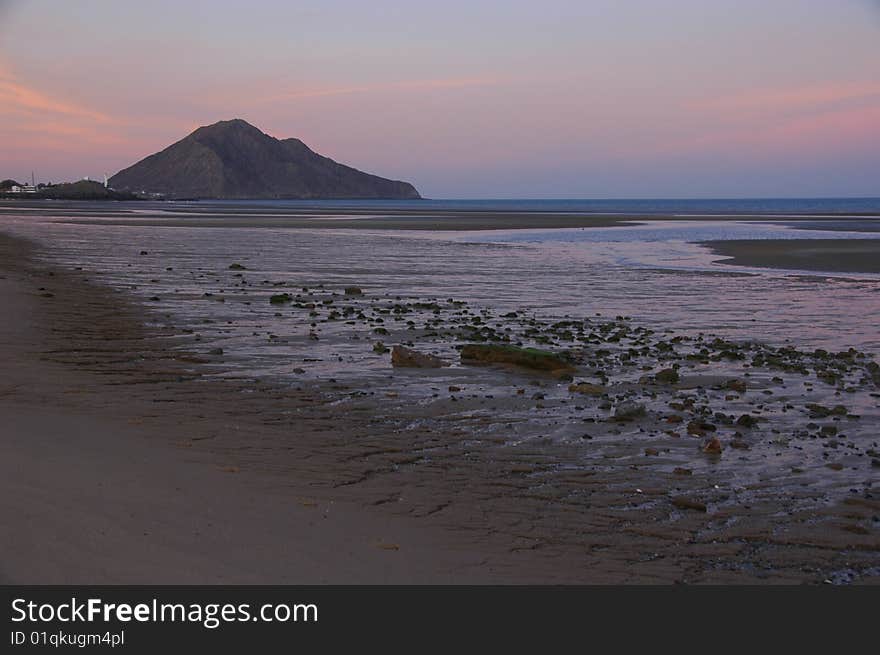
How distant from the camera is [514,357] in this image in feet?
46.6

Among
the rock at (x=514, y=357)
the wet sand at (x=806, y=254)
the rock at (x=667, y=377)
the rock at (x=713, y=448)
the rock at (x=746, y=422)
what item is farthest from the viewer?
the wet sand at (x=806, y=254)

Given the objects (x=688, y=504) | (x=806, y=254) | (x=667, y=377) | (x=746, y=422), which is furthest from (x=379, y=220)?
(x=688, y=504)

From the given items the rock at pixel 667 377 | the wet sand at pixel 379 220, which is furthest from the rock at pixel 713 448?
the wet sand at pixel 379 220

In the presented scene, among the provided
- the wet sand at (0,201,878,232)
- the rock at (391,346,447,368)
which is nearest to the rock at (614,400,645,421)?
the rock at (391,346,447,368)

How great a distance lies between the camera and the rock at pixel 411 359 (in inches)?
550

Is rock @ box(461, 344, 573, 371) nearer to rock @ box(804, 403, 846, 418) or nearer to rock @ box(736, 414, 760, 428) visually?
rock @ box(736, 414, 760, 428)

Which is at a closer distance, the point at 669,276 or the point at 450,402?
the point at 450,402

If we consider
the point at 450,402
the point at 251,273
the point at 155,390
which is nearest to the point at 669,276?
the point at 251,273

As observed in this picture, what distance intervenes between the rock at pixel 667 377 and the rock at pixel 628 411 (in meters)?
1.87

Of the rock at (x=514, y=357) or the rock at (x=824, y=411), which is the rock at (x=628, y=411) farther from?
the rock at (x=514, y=357)
